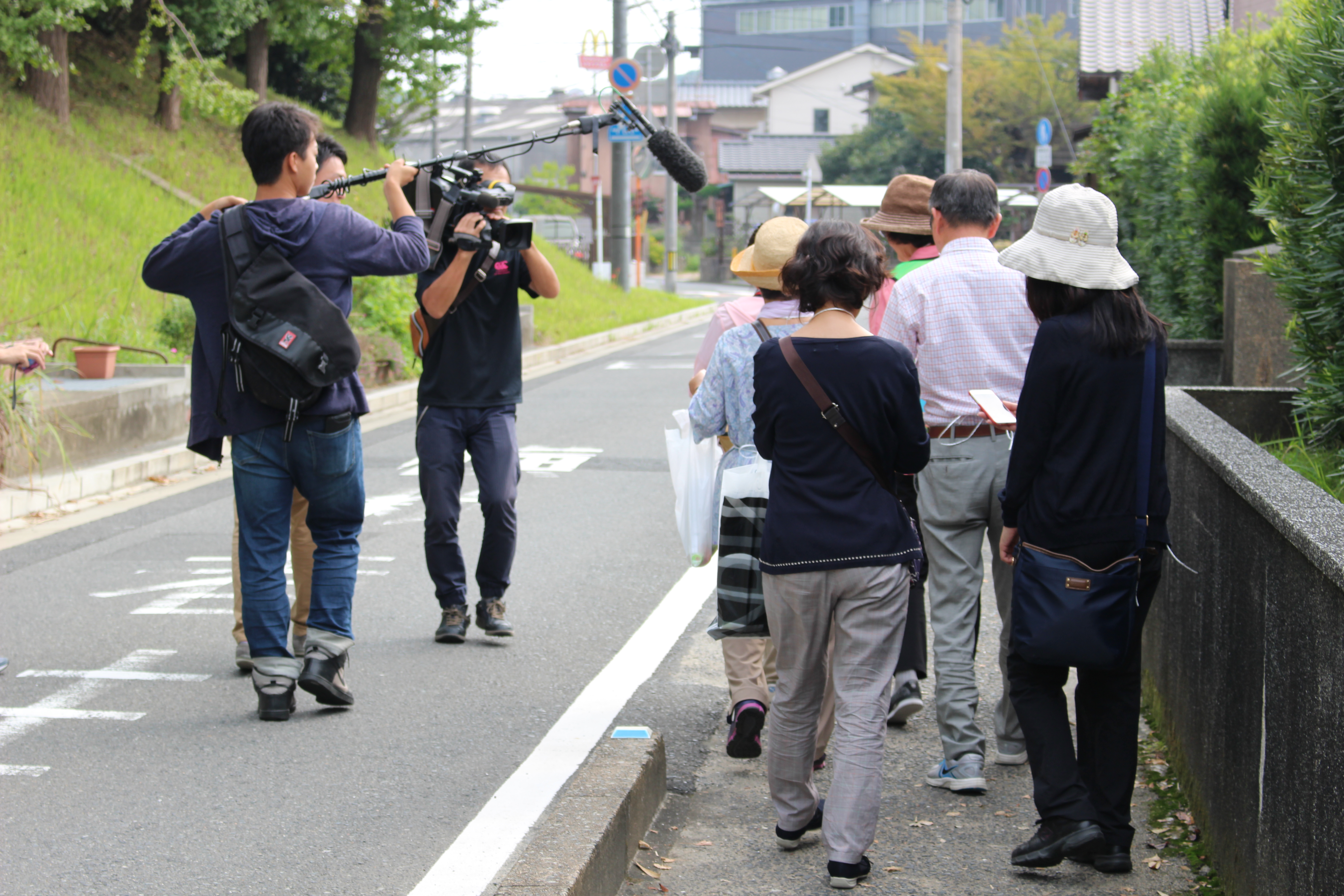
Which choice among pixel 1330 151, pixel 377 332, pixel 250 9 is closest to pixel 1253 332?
pixel 1330 151

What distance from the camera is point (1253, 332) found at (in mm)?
8234

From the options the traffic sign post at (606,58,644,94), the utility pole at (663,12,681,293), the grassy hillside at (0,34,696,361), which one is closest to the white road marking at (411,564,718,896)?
the grassy hillside at (0,34,696,361)

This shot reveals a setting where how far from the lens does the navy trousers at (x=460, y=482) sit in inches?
225

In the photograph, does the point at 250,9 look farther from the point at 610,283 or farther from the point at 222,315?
the point at 222,315

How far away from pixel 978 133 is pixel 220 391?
48.0 m

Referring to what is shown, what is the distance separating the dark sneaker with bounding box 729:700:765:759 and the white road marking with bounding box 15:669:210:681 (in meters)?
2.23

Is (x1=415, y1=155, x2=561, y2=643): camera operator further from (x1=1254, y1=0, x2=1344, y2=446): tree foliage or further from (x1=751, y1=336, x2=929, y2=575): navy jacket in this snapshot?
(x1=1254, y1=0, x2=1344, y2=446): tree foliage

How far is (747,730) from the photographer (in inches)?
175

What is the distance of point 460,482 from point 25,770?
6.97 ft

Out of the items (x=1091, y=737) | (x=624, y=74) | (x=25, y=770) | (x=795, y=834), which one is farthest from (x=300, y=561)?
(x=624, y=74)

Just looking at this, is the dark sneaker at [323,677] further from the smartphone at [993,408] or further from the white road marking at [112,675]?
the smartphone at [993,408]

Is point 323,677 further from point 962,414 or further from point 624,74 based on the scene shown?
point 624,74

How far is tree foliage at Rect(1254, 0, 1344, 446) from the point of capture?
4742 mm

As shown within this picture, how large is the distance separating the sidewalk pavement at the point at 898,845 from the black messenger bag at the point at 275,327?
6.17 feet
